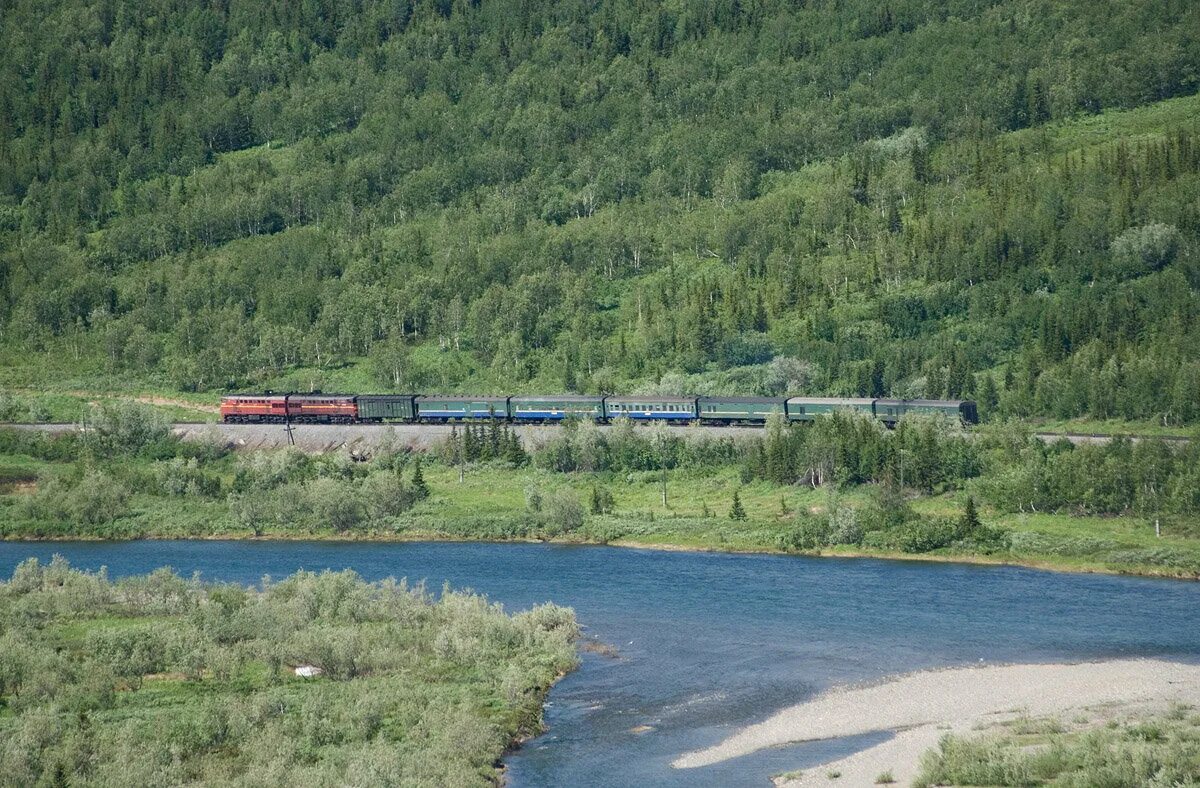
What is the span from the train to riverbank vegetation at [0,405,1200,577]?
5.59 metres

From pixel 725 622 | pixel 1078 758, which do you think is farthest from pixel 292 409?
pixel 1078 758

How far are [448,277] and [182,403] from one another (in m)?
35.9

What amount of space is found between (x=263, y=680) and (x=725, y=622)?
24.9m

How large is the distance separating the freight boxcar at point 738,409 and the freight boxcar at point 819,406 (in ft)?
2.35

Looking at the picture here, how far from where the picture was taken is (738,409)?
13612cm

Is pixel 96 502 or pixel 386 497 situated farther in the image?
pixel 96 502

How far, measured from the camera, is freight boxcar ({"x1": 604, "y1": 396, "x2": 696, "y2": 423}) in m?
138

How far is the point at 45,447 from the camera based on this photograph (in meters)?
146

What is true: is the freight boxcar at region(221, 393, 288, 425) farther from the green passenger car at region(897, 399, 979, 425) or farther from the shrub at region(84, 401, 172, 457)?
the green passenger car at region(897, 399, 979, 425)

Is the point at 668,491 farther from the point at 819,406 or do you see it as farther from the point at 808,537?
the point at 808,537

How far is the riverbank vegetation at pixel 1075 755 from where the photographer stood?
5412cm

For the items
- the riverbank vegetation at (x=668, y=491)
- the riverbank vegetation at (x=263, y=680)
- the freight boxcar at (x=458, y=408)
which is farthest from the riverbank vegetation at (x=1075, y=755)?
the freight boxcar at (x=458, y=408)

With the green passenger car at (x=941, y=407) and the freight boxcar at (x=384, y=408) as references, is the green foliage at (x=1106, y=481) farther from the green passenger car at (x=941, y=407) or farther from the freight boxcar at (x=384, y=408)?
the freight boxcar at (x=384, y=408)

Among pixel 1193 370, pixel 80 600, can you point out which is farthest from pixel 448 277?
pixel 80 600
